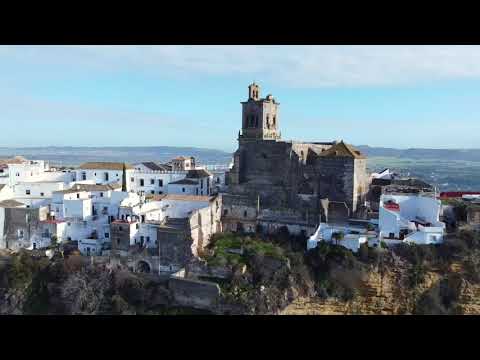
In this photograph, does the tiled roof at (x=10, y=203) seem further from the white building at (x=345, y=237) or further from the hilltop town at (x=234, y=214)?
the white building at (x=345, y=237)

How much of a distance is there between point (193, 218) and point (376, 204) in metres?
6.62

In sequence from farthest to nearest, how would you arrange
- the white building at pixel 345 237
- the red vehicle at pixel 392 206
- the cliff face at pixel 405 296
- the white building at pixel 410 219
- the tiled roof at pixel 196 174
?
1. the tiled roof at pixel 196 174
2. the red vehicle at pixel 392 206
3. the white building at pixel 345 237
4. the white building at pixel 410 219
5. the cliff face at pixel 405 296

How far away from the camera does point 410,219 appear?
15977mm

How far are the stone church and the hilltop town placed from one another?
40mm

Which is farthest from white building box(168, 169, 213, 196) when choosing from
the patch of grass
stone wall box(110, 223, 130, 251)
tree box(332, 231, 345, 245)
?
tree box(332, 231, 345, 245)

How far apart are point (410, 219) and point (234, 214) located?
6.34 m

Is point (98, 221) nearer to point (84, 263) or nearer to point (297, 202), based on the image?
point (84, 263)

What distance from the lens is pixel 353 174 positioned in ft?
55.0

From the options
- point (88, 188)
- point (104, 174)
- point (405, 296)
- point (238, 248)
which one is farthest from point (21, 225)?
point (405, 296)

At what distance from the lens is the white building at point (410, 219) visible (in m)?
A: 14.8

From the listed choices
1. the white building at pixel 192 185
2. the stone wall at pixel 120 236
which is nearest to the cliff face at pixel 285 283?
the stone wall at pixel 120 236

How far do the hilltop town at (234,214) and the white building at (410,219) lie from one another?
3cm

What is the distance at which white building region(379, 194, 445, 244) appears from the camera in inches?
582
